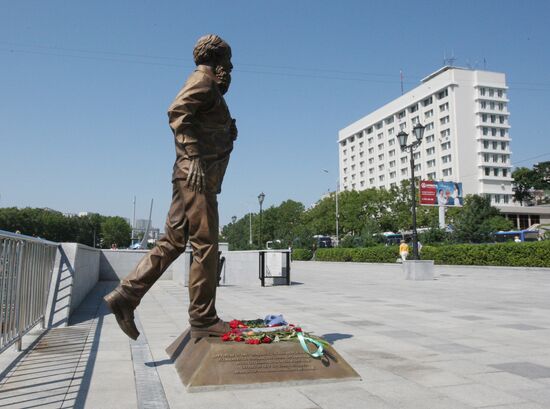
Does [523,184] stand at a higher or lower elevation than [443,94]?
lower

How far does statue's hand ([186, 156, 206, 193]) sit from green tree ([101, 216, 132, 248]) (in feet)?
343

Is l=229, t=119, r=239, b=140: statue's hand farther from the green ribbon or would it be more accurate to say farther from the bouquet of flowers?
the green ribbon

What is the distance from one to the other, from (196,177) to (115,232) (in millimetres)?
106888

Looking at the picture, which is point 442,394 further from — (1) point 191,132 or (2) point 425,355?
(1) point 191,132

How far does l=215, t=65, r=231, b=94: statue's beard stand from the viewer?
14.9 feet

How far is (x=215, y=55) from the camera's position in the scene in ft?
14.9

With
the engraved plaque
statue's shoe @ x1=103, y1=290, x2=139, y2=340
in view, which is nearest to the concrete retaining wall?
statue's shoe @ x1=103, y1=290, x2=139, y2=340

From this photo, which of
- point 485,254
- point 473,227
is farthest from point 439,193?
point 485,254

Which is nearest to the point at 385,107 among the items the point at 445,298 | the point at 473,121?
the point at 473,121

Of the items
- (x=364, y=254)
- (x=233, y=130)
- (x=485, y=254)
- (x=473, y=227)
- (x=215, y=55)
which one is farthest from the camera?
(x=364, y=254)

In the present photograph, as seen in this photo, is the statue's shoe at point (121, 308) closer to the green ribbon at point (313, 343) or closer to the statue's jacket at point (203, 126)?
the statue's jacket at point (203, 126)

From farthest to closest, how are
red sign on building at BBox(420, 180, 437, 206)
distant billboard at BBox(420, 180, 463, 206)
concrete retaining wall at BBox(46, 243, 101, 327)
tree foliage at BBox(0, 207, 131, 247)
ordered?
tree foliage at BBox(0, 207, 131, 247) → distant billboard at BBox(420, 180, 463, 206) → red sign on building at BBox(420, 180, 437, 206) → concrete retaining wall at BBox(46, 243, 101, 327)

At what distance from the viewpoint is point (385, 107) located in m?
88.0

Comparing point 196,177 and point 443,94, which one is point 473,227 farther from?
point 443,94
